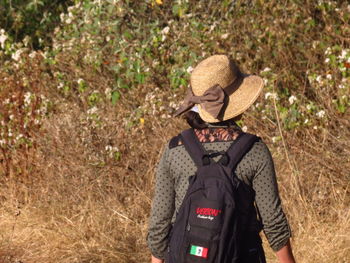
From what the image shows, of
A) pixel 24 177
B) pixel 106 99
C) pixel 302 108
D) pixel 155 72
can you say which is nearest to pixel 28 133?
pixel 24 177

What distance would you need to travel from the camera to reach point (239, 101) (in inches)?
114

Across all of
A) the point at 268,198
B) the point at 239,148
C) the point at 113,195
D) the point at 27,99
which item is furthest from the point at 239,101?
the point at 27,99

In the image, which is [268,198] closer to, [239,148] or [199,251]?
[239,148]

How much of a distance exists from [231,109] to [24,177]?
15.5 feet

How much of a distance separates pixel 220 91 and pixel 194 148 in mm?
266

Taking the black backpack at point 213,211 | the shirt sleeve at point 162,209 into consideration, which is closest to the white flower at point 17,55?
the shirt sleeve at point 162,209

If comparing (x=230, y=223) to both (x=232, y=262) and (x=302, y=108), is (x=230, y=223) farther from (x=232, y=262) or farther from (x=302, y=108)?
(x=302, y=108)

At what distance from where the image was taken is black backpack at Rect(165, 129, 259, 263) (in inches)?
105

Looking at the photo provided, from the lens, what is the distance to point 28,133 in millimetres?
→ 7512

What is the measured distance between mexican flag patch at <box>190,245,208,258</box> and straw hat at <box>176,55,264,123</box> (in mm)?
526

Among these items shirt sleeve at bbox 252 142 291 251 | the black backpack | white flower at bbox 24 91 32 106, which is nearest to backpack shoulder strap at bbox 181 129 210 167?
the black backpack

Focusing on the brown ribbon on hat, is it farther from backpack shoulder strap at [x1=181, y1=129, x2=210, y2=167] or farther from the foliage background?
the foliage background

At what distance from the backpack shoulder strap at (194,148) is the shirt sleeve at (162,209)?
110 mm

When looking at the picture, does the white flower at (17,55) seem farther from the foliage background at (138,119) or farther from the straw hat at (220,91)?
the straw hat at (220,91)
